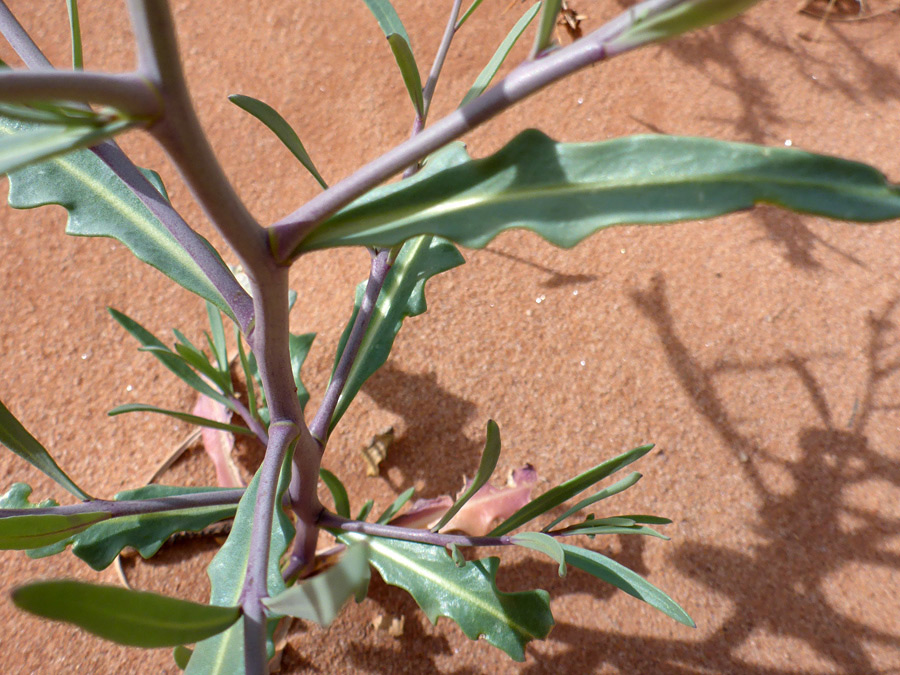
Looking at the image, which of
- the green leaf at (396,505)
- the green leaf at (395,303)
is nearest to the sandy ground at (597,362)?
the green leaf at (396,505)

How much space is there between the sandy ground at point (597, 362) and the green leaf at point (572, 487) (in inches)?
13.3

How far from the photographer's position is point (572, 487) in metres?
0.79

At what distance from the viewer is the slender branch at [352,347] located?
77 centimetres

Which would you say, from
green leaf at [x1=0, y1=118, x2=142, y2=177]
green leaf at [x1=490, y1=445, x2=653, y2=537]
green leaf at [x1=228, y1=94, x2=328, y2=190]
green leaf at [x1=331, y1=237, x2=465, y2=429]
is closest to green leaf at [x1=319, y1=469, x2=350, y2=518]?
green leaf at [x1=331, y1=237, x2=465, y2=429]

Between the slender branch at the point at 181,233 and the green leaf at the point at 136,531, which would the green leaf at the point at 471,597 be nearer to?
the green leaf at the point at 136,531

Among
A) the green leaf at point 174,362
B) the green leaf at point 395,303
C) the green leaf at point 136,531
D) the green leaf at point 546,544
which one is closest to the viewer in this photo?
the green leaf at point 546,544

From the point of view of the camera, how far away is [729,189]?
0.33 m

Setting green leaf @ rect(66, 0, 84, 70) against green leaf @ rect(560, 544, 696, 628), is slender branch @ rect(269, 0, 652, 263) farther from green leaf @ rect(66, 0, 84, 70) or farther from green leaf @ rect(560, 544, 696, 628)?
green leaf @ rect(560, 544, 696, 628)

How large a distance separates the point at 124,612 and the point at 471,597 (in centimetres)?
52

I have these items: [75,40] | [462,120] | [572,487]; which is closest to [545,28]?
[462,120]

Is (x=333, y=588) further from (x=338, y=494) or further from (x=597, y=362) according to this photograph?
(x=597, y=362)

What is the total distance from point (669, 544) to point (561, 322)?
468 mm

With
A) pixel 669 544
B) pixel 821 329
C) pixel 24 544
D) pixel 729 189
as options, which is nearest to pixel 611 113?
pixel 821 329

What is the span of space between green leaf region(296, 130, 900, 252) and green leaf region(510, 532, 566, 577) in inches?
14.2
